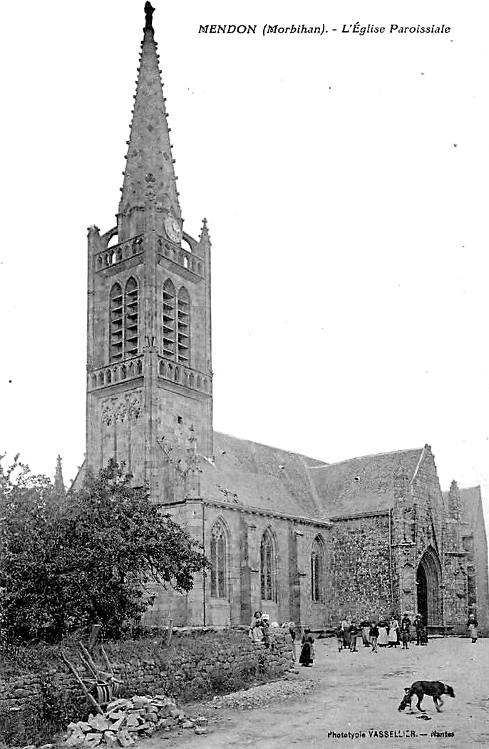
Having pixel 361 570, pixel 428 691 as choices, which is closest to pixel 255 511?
pixel 361 570

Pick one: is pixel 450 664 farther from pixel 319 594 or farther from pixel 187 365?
pixel 187 365

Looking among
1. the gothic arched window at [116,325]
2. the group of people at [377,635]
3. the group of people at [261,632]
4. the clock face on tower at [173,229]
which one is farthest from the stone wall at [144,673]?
the clock face on tower at [173,229]

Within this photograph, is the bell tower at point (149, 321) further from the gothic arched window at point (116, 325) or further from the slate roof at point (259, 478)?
the slate roof at point (259, 478)

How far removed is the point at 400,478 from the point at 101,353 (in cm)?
1708

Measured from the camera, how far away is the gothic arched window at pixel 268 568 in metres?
41.0

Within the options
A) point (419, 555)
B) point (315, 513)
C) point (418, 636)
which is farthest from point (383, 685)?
point (315, 513)

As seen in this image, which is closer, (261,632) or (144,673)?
(144,673)

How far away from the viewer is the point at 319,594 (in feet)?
147

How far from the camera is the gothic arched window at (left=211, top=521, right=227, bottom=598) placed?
37.1 m

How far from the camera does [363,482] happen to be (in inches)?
1896

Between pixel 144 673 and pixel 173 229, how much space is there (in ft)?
94.6

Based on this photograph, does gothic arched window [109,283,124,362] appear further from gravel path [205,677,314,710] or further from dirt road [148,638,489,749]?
gravel path [205,677,314,710]

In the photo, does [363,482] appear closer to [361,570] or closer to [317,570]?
[361,570]

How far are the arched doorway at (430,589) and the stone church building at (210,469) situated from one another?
0.08m
